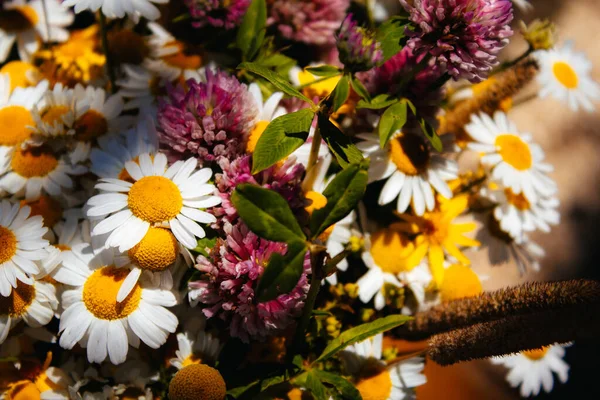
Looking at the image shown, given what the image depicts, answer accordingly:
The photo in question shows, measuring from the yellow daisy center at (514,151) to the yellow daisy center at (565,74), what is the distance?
19 centimetres

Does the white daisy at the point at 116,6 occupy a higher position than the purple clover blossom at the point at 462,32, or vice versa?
the purple clover blossom at the point at 462,32

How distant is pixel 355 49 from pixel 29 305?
0.46 metres

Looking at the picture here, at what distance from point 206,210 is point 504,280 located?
0.82 metres

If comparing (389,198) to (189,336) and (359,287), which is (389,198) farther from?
(189,336)

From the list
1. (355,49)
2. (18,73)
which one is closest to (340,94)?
(355,49)

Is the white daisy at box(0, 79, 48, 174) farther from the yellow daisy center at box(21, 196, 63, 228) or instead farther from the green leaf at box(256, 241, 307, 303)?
the green leaf at box(256, 241, 307, 303)

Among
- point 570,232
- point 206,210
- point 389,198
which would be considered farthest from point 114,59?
point 570,232

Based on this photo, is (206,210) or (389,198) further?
(389,198)

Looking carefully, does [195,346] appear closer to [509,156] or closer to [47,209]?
[47,209]

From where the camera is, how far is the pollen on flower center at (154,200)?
0.59 metres

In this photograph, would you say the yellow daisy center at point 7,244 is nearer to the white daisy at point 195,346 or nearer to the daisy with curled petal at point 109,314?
the daisy with curled petal at point 109,314

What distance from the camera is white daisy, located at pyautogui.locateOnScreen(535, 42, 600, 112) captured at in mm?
926

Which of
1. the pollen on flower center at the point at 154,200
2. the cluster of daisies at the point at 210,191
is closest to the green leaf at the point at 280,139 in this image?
the cluster of daisies at the point at 210,191

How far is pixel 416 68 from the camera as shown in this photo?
0.62 m
